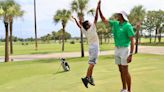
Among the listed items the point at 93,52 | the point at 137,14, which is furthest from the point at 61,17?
the point at 93,52

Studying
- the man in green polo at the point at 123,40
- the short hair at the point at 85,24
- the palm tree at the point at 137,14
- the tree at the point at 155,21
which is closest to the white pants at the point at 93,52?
the short hair at the point at 85,24

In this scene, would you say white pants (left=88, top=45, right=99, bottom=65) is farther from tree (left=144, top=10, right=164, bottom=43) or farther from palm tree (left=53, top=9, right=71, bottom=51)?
tree (left=144, top=10, right=164, bottom=43)

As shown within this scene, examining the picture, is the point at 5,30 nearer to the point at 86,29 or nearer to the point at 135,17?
the point at 135,17

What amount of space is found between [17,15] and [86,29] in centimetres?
2786

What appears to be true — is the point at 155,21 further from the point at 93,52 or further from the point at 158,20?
the point at 93,52

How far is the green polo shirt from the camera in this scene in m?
8.70

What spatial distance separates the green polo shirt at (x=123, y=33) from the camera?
8701mm

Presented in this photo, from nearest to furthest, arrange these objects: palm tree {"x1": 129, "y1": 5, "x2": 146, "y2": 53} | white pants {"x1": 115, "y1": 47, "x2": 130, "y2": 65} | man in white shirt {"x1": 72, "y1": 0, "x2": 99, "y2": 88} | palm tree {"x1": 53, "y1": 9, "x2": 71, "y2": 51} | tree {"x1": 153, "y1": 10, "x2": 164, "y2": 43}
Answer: white pants {"x1": 115, "y1": 47, "x2": 130, "y2": 65}, man in white shirt {"x1": 72, "y1": 0, "x2": 99, "y2": 88}, palm tree {"x1": 129, "y1": 5, "x2": 146, "y2": 53}, palm tree {"x1": 53, "y1": 9, "x2": 71, "y2": 51}, tree {"x1": 153, "y1": 10, "x2": 164, "y2": 43}

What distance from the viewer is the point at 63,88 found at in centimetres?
1262

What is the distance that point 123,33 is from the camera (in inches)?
345

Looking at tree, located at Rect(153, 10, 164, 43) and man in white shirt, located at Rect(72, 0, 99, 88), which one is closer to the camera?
man in white shirt, located at Rect(72, 0, 99, 88)

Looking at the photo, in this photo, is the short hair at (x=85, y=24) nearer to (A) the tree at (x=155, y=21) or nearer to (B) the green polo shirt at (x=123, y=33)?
(B) the green polo shirt at (x=123, y=33)

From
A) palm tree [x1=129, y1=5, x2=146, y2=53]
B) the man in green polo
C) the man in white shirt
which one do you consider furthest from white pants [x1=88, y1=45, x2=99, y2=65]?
palm tree [x1=129, y1=5, x2=146, y2=53]

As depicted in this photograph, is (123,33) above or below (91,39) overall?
above
